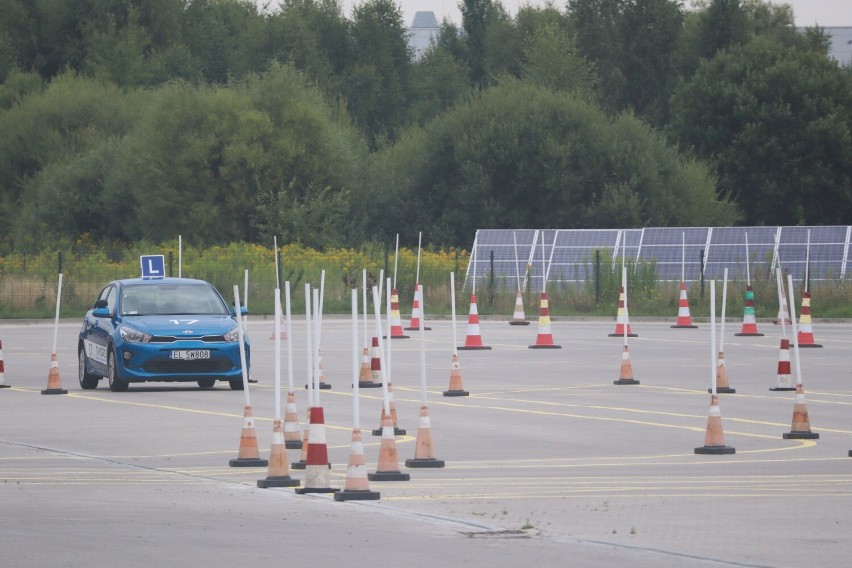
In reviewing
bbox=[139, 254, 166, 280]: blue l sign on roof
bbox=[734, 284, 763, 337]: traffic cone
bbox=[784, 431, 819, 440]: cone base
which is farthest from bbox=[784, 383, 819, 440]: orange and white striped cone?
bbox=[734, 284, 763, 337]: traffic cone

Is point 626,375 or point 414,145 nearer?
point 626,375

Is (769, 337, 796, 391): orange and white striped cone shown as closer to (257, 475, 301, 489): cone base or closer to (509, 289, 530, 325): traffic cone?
(257, 475, 301, 489): cone base

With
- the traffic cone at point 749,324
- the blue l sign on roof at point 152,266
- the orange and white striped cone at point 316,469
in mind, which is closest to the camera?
the orange and white striped cone at point 316,469

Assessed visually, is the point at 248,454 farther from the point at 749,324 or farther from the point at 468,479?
the point at 749,324

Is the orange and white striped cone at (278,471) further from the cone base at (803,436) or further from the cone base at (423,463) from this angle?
the cone base at (803,436)

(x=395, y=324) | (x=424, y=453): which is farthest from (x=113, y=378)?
(x=395, y=324)

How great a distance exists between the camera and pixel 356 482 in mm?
12711

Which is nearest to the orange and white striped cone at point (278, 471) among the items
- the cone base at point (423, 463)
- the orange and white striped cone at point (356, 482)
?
the orange and white striped cone at point (356, 482)

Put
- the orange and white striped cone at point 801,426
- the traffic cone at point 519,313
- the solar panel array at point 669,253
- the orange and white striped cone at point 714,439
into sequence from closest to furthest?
1. the orange and white striped cone at point 714,439
2. the orange and white striped cone at point 801,426
3. the traffic cone at point 519,313
4. the solar panel array at point 669,253

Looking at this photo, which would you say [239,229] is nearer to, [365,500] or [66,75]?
[66,75]

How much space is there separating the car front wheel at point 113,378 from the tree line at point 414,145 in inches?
1840

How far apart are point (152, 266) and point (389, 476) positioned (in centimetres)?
1884

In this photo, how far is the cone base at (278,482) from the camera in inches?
531

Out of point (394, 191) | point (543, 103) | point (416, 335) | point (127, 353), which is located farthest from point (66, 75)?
point (127, 353)
